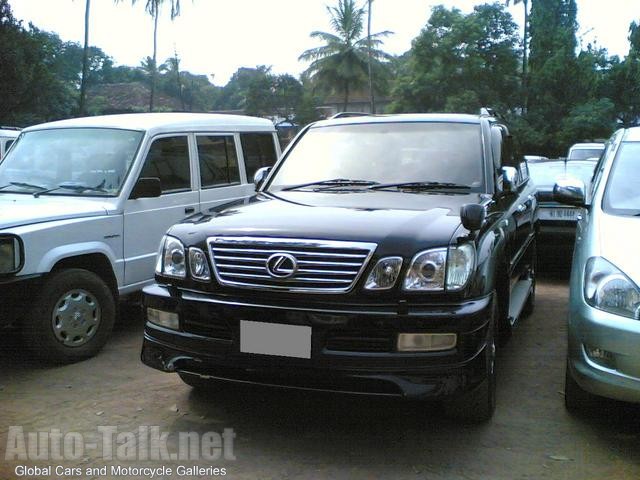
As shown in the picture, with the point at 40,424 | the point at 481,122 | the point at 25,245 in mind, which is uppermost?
the point at 481,122

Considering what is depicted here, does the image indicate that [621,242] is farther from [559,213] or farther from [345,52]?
[345,52]

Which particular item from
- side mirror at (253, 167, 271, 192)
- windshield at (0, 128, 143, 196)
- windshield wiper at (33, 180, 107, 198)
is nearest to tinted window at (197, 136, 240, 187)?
windshield at (0, 128, 143, 196)

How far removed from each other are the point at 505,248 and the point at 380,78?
48181 millimetres

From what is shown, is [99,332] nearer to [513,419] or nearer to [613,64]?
[513,419]

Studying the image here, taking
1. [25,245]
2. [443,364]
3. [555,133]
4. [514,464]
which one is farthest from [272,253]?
[555,133]

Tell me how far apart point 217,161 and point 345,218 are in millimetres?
3392

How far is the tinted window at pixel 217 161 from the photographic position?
665cm

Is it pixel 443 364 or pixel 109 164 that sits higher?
pixel 109 164

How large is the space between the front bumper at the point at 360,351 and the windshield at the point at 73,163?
8.54 feet

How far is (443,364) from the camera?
3338 mm

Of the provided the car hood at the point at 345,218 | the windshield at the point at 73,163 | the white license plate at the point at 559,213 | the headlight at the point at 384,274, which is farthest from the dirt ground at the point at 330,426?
the white license plate at the point at 559,213

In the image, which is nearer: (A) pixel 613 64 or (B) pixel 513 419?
(B) pixel 513 419

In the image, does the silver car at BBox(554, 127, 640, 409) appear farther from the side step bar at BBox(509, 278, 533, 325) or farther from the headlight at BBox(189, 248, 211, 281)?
the headlight at BBox(189, 248, 211, 281)

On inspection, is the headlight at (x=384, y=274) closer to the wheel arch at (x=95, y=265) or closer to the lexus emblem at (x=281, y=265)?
the lexus emblem at (x=281, y=265)
